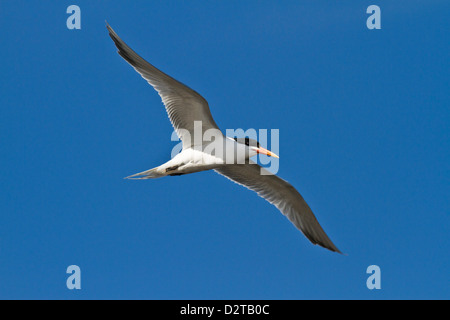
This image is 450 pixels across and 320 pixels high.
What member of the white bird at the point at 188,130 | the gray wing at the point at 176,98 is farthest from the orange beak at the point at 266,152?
the gray wing at the point at 176,98

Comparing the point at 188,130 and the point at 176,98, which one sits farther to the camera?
the point at 188,130

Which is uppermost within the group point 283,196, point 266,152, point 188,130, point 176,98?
point 176,98

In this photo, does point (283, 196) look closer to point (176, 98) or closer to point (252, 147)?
point (252, 147)

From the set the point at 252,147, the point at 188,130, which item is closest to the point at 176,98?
the point at 188,130

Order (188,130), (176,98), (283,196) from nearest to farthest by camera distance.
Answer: (176,98) → (188,130) → (283,196)

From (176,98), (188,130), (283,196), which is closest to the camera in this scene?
(176,98)

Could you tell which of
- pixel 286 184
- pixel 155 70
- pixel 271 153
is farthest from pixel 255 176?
pixel 155 70

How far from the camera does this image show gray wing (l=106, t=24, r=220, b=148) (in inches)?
380

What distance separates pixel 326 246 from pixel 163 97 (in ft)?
13.4

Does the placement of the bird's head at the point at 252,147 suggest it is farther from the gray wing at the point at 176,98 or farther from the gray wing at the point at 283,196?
the gray wing at the point at 283,196

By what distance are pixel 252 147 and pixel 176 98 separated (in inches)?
59.0

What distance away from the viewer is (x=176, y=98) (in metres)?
10.0

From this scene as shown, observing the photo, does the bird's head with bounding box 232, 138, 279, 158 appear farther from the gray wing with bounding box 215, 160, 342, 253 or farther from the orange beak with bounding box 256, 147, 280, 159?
the gray wing with bounding box 215, 160, 342, 253

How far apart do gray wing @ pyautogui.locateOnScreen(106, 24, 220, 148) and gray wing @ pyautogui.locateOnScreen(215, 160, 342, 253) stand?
154 cm
